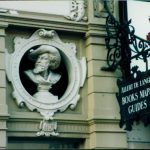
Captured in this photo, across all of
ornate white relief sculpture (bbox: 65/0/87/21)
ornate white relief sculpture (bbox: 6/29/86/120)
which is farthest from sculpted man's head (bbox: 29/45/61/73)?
ornate white relief sculpture (bbox: 65/0/87/21)

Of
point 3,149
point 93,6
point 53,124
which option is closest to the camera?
point 3,149

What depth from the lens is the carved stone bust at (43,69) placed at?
42.8 ft

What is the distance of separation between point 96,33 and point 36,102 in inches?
85.9

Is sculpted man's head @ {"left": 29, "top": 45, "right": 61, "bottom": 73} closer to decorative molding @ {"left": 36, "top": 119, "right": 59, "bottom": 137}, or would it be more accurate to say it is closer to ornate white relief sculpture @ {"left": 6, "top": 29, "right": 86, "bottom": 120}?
ornate white relief sculpture @ {"left": 6, "top": 29, "right": 86, "bottom": 120}

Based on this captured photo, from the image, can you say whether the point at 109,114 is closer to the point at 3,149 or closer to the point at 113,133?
the point at 113,133

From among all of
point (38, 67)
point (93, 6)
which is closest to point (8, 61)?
point (38, 67)

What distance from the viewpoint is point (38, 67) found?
1311 cm

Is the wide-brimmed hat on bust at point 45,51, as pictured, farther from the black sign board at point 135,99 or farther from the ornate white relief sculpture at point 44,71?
the black sign board at point 135,99

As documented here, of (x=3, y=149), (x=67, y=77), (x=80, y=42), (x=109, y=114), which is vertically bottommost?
(x=3, y=149)

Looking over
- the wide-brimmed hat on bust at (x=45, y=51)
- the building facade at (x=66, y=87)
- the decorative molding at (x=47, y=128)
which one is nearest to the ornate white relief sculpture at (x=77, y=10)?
the building facade at (x=66, y=87)

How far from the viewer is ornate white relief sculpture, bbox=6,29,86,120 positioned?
503 inches

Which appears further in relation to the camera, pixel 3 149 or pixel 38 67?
pixel 38 67

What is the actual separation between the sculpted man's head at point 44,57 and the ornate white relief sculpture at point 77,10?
3.18 ft

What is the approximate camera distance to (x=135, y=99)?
1246 cm
